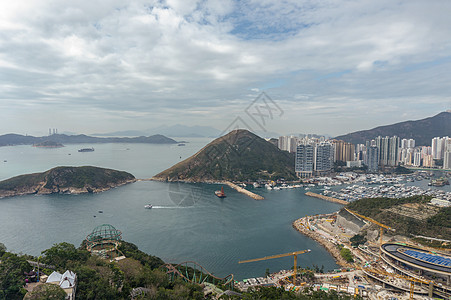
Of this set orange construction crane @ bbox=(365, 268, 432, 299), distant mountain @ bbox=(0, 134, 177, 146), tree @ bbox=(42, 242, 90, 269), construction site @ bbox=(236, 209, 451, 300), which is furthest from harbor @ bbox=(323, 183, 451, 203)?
distant mountain @ bbox=(0, 134, 177, 146)

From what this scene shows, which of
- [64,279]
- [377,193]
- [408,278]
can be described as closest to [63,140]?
[377,193]

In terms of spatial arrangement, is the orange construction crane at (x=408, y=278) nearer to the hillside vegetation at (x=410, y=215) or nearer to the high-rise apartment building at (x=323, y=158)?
the hillside vegetation at (x=410, y=215)

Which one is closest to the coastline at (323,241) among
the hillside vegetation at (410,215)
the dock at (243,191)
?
the hillside vegetation at (410,215)

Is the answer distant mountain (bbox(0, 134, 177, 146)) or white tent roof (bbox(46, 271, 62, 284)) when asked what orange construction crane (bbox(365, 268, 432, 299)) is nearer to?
white tent roof (bbox(46, 271, 62, 284))

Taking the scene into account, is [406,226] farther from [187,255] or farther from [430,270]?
[187,255]

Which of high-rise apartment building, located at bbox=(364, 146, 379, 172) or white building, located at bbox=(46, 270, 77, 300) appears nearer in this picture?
white building, located at bbox=(46, 270, 77, 300)

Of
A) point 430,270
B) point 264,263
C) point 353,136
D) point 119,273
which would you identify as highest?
point 353,136

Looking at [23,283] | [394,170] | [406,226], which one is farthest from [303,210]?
[394,170]

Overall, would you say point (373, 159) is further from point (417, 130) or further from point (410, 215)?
point (417, 130)
